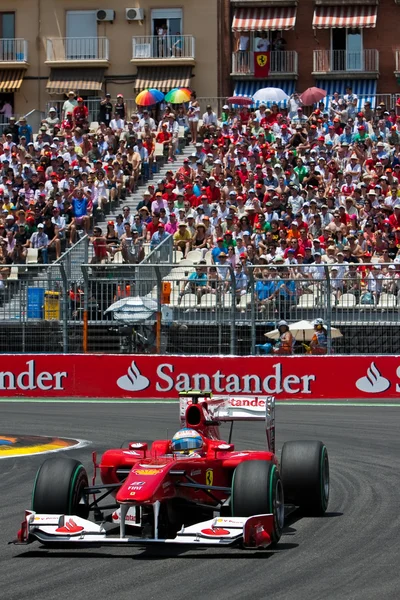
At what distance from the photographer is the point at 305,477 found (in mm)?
9367

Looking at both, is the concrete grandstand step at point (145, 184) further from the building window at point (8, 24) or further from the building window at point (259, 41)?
the building window at point (8, 24)

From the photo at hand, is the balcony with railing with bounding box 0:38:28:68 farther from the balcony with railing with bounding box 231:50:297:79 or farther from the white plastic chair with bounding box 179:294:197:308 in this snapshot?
the white plastic chair with bounding box 179:294:197:308

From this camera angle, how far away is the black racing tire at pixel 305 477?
369 inches

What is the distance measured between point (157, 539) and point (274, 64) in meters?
33.7

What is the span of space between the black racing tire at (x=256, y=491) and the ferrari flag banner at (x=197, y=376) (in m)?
11.9

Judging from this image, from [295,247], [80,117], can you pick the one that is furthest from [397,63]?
[295,247]

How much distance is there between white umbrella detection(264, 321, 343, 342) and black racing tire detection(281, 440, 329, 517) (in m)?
10.2

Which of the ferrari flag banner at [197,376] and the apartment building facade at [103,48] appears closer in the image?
the ferrari flag banner at [197,376]

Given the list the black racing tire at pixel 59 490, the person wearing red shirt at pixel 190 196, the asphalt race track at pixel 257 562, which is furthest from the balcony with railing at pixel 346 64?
the black racing tire at pixel 59 490

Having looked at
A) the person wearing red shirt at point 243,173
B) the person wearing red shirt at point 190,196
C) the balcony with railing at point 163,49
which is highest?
the balcony with railing at point 163,49

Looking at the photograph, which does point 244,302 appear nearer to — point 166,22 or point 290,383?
point 290,383

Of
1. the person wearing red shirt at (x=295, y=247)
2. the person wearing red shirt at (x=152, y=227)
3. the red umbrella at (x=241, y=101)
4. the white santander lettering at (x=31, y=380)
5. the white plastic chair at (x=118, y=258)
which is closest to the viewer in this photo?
the white santander lettering at (x=31, y=380)

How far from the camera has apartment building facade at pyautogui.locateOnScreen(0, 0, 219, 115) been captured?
40094 millimetres

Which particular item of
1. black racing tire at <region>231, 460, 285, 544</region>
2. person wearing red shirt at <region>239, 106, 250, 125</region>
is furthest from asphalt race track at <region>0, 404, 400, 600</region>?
person wearing red shirt at <region>239, 106, 250, 125</region>
